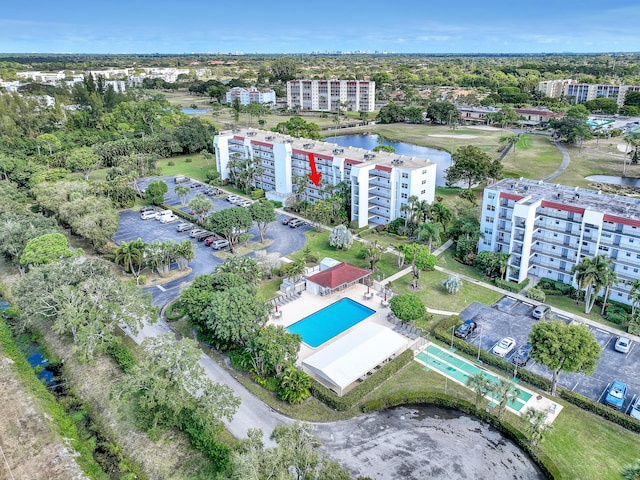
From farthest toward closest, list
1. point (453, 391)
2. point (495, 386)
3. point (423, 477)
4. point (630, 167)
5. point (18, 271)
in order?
point (630, 167) → point (18, 271) → point (453, 391) → point (495, 386) → point (423, 477)

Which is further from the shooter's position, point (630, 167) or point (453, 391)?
point (630, 167)

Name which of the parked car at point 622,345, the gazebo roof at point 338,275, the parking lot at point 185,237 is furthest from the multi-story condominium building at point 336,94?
the parked car at point 622,345

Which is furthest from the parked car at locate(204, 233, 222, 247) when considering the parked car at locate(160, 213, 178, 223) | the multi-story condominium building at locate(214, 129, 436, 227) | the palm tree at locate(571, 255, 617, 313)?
the palm tree at locate(571, 255, 617, 313)

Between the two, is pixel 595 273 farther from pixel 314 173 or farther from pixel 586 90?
pixel 586 90

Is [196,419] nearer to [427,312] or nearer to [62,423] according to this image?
[62,423]

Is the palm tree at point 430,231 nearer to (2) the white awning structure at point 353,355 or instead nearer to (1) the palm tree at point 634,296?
(2) the white awning structure at point 353,355

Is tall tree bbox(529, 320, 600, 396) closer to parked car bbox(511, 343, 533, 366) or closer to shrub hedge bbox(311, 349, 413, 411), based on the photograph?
parked car bbox(511, 343, 533, 366)

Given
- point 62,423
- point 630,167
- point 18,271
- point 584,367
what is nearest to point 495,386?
point 584,367

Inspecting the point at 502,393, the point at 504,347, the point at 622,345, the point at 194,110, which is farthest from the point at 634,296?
the point at 194,110
